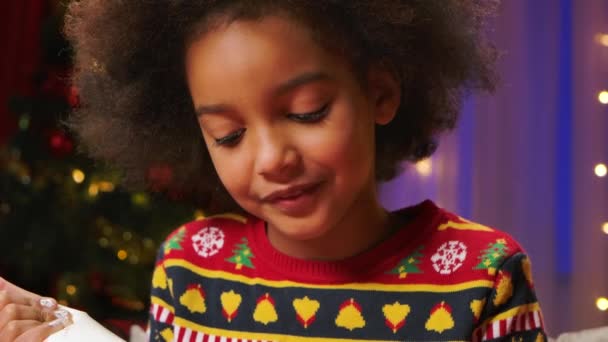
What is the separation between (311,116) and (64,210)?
6.17 ft

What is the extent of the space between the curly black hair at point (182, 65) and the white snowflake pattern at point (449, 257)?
176 millimetres

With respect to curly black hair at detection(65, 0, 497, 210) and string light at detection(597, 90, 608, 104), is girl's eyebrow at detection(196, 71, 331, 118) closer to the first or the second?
curly black hair at detection(65, 0, 497, 210)

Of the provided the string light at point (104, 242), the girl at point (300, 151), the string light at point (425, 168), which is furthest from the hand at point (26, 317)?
the string light at point (425, 168)

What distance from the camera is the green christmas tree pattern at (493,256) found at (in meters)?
1.09

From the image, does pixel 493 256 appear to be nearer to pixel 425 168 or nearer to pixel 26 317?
pixel 26 317

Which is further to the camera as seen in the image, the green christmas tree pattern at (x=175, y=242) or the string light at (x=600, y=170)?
the string light at (x=600, y=170)

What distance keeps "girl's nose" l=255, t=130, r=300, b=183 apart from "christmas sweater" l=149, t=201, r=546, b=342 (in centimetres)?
24

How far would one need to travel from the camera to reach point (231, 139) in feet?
3.24

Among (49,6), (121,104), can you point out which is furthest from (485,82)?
(49,6)

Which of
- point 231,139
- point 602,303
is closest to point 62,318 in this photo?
point 231,139

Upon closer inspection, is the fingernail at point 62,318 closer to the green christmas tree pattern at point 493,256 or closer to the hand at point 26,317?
the hand at point 26,317

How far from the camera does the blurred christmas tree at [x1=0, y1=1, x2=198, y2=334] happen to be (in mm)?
2615

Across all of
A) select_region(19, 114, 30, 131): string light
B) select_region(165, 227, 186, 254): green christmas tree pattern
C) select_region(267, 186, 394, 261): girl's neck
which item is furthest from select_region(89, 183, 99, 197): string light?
select_region(267, 186, 394, 261): girl's neck

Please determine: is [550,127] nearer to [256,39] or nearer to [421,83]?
[421,83]
